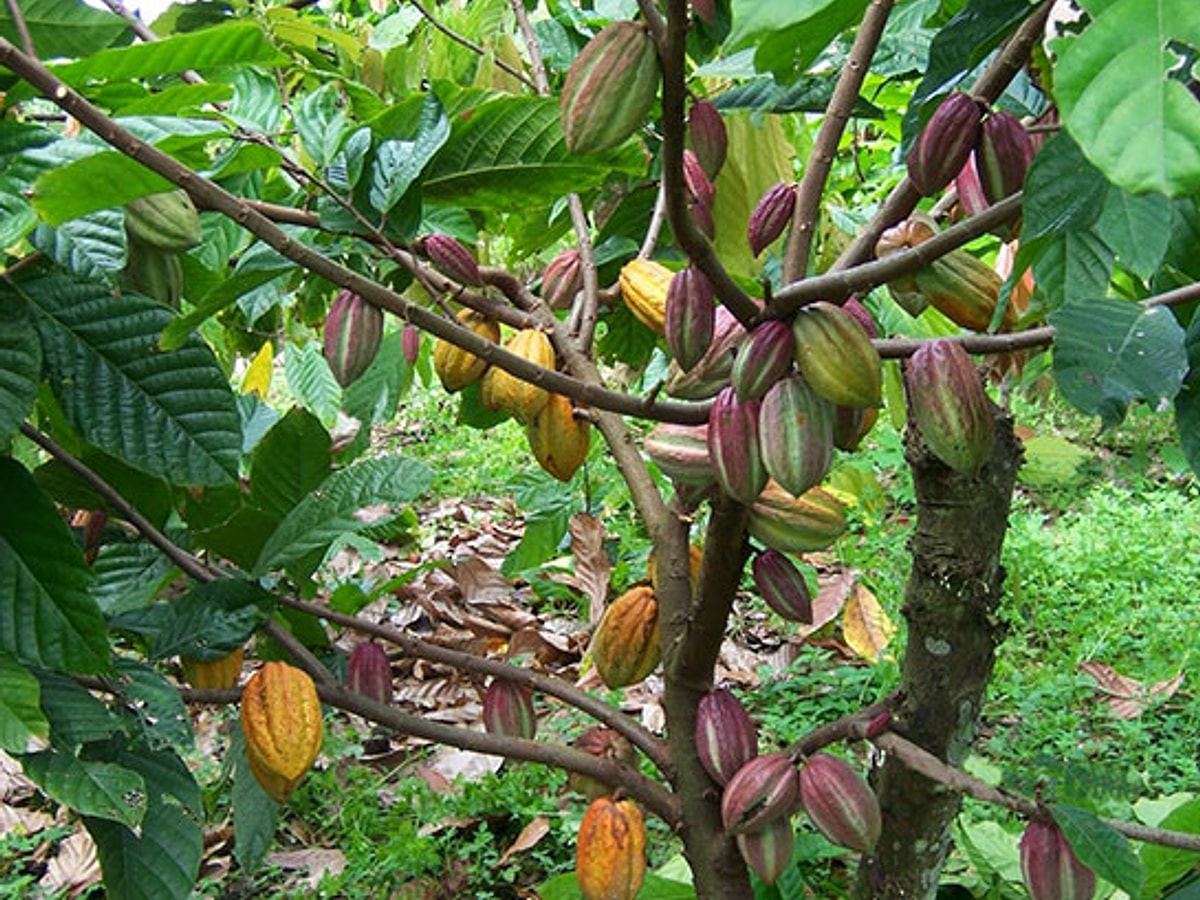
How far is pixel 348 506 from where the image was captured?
3.15 feet

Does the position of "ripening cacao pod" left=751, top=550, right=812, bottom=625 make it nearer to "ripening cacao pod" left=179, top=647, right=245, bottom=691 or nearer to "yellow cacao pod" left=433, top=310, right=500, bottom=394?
"yellow cacao pod" left=433, top=310, right=500, bottom=394

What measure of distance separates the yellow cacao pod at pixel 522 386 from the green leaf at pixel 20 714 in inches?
17.7

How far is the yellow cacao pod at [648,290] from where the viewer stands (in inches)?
38.9

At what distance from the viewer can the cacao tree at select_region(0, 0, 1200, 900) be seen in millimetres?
587

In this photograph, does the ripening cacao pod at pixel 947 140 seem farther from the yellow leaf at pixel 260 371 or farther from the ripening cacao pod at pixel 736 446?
the yellow leaf at pixel 260 371

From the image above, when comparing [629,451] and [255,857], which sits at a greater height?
[629,451]

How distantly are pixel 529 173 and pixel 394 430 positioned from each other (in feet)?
10.9

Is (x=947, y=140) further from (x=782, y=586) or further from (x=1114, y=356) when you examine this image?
(x=782, y=586)

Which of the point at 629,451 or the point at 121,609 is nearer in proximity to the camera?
the point at 121,609

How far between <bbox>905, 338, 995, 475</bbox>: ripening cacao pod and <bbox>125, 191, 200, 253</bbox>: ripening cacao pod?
49 cm

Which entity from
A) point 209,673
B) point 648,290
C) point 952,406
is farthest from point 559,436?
point 952,406

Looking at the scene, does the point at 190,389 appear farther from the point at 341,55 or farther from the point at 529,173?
the point at 341,55

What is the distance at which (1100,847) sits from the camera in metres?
0.77

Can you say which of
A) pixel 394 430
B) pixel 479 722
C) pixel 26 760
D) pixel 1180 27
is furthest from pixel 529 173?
pixel 394 430
